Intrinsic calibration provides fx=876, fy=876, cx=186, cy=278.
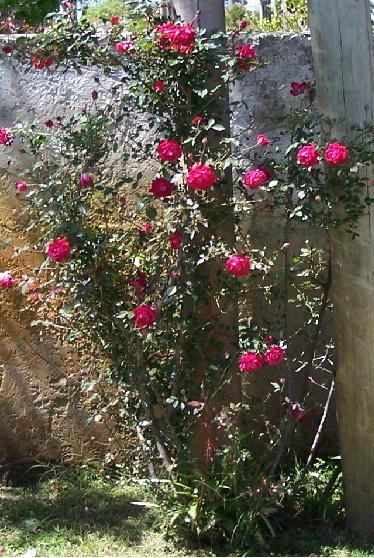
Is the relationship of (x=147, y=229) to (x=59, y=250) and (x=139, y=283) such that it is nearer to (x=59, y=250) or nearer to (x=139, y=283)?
(x=139, y=283)

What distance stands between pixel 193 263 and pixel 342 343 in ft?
2.64

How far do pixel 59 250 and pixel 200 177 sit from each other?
0.67 m

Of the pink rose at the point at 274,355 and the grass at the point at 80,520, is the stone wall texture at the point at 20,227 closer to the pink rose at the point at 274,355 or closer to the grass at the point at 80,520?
the grass at the point at 80,520

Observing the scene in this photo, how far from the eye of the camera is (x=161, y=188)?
3697 millimetres

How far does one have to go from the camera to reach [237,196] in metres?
4.40

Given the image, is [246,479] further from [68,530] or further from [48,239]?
[48,239]

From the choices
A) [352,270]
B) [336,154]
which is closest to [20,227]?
[352,270]

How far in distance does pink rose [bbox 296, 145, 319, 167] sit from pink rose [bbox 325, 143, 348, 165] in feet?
0.15

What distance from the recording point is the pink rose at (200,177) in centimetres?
347

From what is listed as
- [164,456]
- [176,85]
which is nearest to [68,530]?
[164,456]

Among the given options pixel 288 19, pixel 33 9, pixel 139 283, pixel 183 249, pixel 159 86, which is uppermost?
pixel 288 19

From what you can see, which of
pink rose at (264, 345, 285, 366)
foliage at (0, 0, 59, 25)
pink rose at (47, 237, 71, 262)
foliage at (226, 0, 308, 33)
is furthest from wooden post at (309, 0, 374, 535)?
→ foliage at (226, 0, 308, 33)

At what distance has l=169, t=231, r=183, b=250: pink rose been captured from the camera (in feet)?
12.2

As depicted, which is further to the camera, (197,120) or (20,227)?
(20,227)
